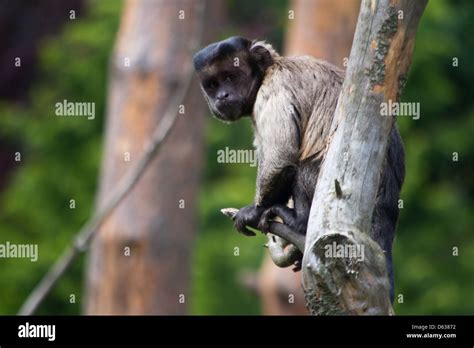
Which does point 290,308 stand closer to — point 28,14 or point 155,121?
point 155,121

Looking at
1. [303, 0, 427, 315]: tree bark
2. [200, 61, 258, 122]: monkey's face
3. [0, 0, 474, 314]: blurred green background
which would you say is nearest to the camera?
[303, 0, 427, 315]: tree bark

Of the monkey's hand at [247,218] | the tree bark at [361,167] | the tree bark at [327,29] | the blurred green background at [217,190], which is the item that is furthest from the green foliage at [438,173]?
the tree bark at [361,167]

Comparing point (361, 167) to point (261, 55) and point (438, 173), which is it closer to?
point (261, 55)

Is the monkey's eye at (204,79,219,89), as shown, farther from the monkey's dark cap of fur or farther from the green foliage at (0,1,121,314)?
the green foliage at (0,1,121,314)

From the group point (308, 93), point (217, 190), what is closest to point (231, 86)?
point (308, 93)

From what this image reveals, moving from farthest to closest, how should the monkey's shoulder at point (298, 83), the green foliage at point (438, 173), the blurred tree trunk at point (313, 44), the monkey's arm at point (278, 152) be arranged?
the green foliage at point (438, 173) → the blurred tree trunk at point (313, 44) → the monkey's shoulder at point (298, 83) → the monkey's arm at point (278, 152)

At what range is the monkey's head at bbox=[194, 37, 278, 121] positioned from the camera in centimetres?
810

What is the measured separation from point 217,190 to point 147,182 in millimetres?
5412

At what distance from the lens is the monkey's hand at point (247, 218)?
7.52 metres

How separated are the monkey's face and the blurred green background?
8598mm

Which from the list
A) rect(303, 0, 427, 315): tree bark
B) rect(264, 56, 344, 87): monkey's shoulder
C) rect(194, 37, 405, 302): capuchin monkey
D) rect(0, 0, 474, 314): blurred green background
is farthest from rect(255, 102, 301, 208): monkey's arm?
rect(0, 0, 474, 314): blurred green background

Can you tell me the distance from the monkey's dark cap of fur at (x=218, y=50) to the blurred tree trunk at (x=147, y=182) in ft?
14.7

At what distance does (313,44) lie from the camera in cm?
1398

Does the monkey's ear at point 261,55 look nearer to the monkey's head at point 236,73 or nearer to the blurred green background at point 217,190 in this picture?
the monkey's head at point 236,73
